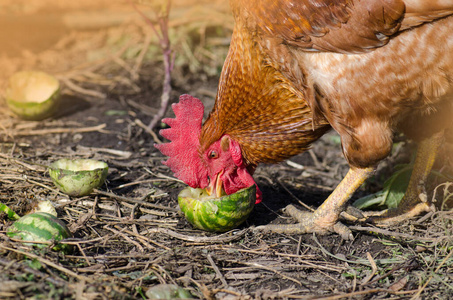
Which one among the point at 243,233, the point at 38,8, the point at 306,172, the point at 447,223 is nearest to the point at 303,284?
the point at 243,233

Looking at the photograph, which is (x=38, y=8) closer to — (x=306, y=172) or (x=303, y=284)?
(x=306, y=172)

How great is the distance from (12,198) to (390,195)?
3.15 m

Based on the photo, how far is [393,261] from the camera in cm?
304

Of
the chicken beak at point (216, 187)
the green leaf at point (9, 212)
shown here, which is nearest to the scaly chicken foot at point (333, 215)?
the chicken beak at point (216, 187)

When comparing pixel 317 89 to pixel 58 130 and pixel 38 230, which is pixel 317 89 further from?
pixel 58 130

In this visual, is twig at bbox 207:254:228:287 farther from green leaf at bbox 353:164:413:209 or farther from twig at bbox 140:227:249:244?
green leaf at bbox 353:164:413:209

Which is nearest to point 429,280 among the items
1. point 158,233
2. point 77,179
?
point 158,233

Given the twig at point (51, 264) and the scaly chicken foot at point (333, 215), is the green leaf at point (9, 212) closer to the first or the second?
the twig at point (51, 264)

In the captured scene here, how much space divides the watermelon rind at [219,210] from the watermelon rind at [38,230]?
0.84 m

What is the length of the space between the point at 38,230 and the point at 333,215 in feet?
6.59

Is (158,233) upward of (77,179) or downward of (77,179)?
downward

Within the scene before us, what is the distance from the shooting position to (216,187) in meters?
3.37

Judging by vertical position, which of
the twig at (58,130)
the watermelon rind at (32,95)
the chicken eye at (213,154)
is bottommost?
the chicken eye at (213,154)

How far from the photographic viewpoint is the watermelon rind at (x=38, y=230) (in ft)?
9.00
